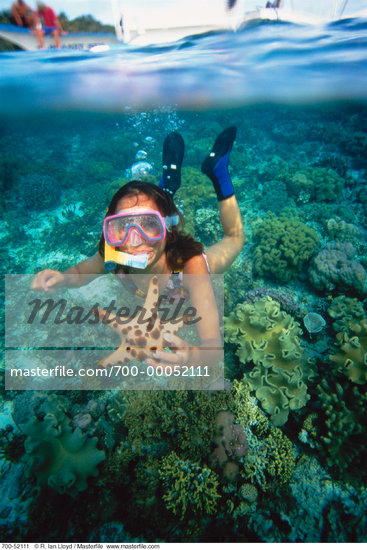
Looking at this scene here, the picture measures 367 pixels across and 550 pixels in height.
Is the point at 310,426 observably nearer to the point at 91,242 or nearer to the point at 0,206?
the point at 91,242

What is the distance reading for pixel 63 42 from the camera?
1042 centimetres

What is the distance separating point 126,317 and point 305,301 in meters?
3.87

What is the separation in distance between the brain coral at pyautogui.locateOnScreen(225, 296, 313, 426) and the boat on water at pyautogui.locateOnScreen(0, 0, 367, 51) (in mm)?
11613

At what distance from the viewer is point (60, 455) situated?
273 cm

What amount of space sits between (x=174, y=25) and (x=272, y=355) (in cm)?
1294

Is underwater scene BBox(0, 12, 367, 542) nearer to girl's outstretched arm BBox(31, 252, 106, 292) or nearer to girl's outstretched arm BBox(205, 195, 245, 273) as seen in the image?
girl's outstretched arm BBox(205, 195, 245, 273)

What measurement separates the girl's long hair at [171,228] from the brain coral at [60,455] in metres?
2.16

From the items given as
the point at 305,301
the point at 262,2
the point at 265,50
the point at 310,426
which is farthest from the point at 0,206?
the point at 265,50

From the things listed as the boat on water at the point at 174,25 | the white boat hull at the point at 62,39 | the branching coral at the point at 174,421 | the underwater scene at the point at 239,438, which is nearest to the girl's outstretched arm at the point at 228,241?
the underwater scene at the point at 239,438

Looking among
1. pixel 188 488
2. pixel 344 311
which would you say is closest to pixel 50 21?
pixel 344 311

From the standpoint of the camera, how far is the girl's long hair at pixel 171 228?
288 centimetres

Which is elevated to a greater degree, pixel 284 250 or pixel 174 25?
pixel 174 25

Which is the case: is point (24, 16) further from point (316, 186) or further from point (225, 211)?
point (316, 186)

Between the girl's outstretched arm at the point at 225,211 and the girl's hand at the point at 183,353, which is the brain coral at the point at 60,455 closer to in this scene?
the girl's hand at the point at 183,353
